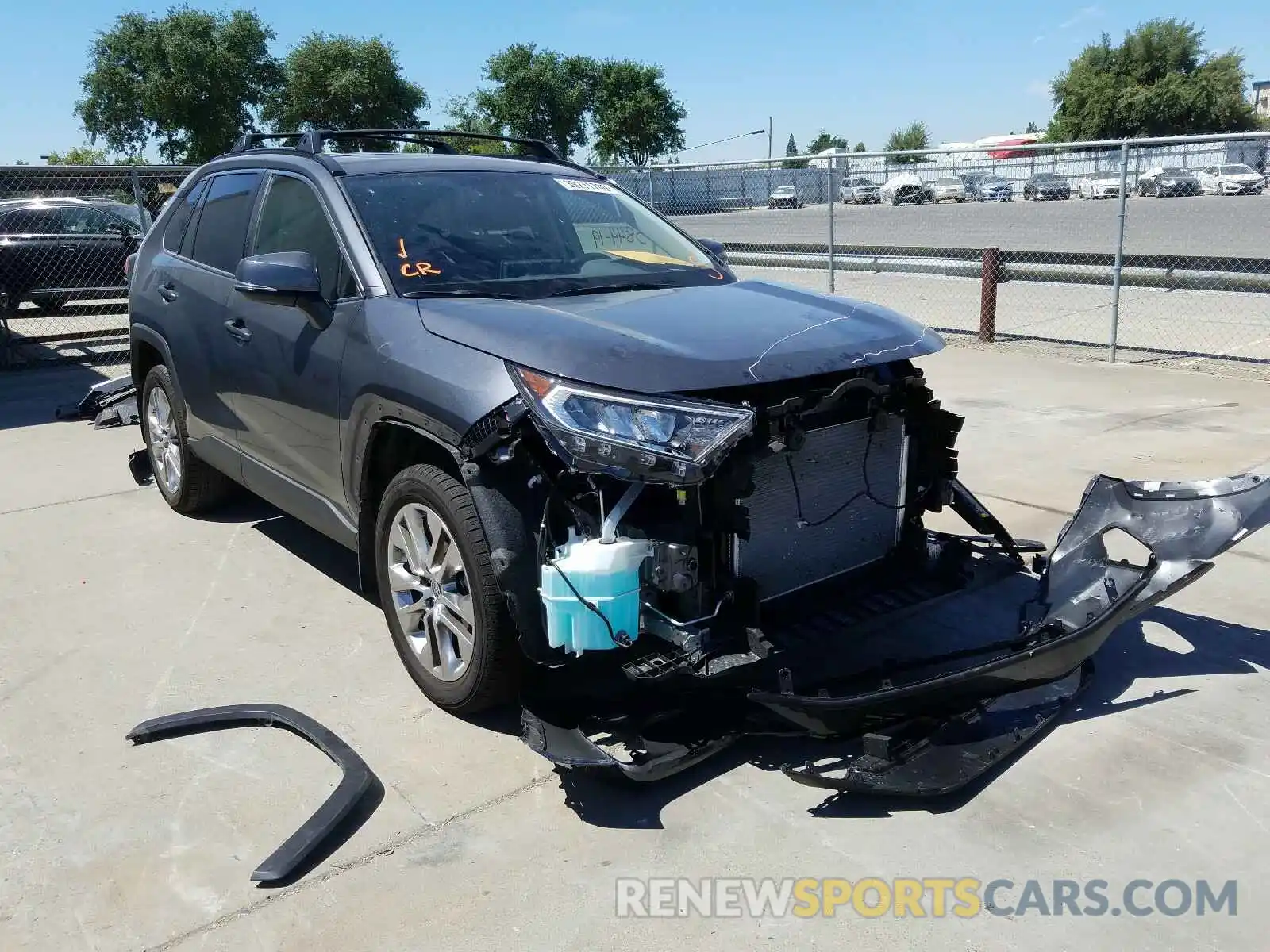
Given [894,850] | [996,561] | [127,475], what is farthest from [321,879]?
[127,475]

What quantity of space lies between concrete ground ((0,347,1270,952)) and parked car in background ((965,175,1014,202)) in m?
8.51

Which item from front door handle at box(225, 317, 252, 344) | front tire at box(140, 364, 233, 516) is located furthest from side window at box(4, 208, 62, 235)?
front door handle at box(225, 317, 252, 344)

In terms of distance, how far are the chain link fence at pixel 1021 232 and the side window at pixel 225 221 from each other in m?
7.51

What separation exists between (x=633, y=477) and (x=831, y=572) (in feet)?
3.63

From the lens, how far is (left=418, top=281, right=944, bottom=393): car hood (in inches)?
119

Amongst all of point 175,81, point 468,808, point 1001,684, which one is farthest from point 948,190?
point 175,81

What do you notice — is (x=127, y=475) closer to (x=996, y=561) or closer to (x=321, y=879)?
(x=321, y=879)

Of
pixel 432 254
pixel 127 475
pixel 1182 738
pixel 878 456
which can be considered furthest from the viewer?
pixel 127 475

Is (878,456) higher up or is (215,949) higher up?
(878,456)

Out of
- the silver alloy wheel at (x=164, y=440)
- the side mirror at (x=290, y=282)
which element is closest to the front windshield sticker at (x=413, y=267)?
the side mirror at (x=290, y=282)

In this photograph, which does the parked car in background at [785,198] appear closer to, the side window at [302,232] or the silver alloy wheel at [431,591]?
the side window at [302,232]

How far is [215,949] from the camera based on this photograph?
260 cm

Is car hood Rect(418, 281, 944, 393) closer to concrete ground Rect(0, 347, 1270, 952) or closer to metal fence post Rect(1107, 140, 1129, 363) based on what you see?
concrete ground Rect(0, 347, 1270, 952)

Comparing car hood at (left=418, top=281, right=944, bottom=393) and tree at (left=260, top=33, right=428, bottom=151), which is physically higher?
tree at (left=260, top=33, right=428, bottom=151)
